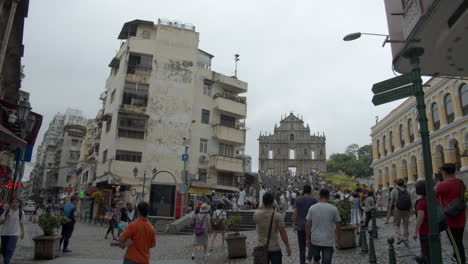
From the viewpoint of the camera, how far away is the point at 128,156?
96.3 ft

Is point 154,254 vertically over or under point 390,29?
under

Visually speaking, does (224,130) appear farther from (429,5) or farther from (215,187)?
(429,5)

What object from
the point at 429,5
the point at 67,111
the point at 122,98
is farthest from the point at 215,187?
the point at 67,111

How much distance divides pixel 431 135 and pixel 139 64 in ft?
86.5

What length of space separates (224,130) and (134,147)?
895 cm

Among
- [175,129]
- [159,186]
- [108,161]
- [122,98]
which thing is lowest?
[159,186]

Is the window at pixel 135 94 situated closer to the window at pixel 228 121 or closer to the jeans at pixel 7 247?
the window at pixel 228 121

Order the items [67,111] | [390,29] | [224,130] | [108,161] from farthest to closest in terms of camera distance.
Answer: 1. [67,111]
2. [224,130]
3. [108,161]
4. [390,29]

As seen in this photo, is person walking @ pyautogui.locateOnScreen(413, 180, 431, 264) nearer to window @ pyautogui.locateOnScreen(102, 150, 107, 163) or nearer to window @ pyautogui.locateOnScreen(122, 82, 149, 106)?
window @ pyautogui.locateOnScreen(122, 82, 149, 106)

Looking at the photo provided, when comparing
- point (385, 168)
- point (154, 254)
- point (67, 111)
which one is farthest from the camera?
point (67, 111)

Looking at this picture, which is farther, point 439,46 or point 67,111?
point 67,111

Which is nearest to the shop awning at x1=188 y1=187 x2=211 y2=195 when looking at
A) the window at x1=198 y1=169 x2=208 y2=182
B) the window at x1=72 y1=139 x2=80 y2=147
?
the window at x1=198 y1=169 x2=208 y2=182

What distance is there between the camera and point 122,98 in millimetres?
29953

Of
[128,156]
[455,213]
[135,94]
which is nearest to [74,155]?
[135,94]
